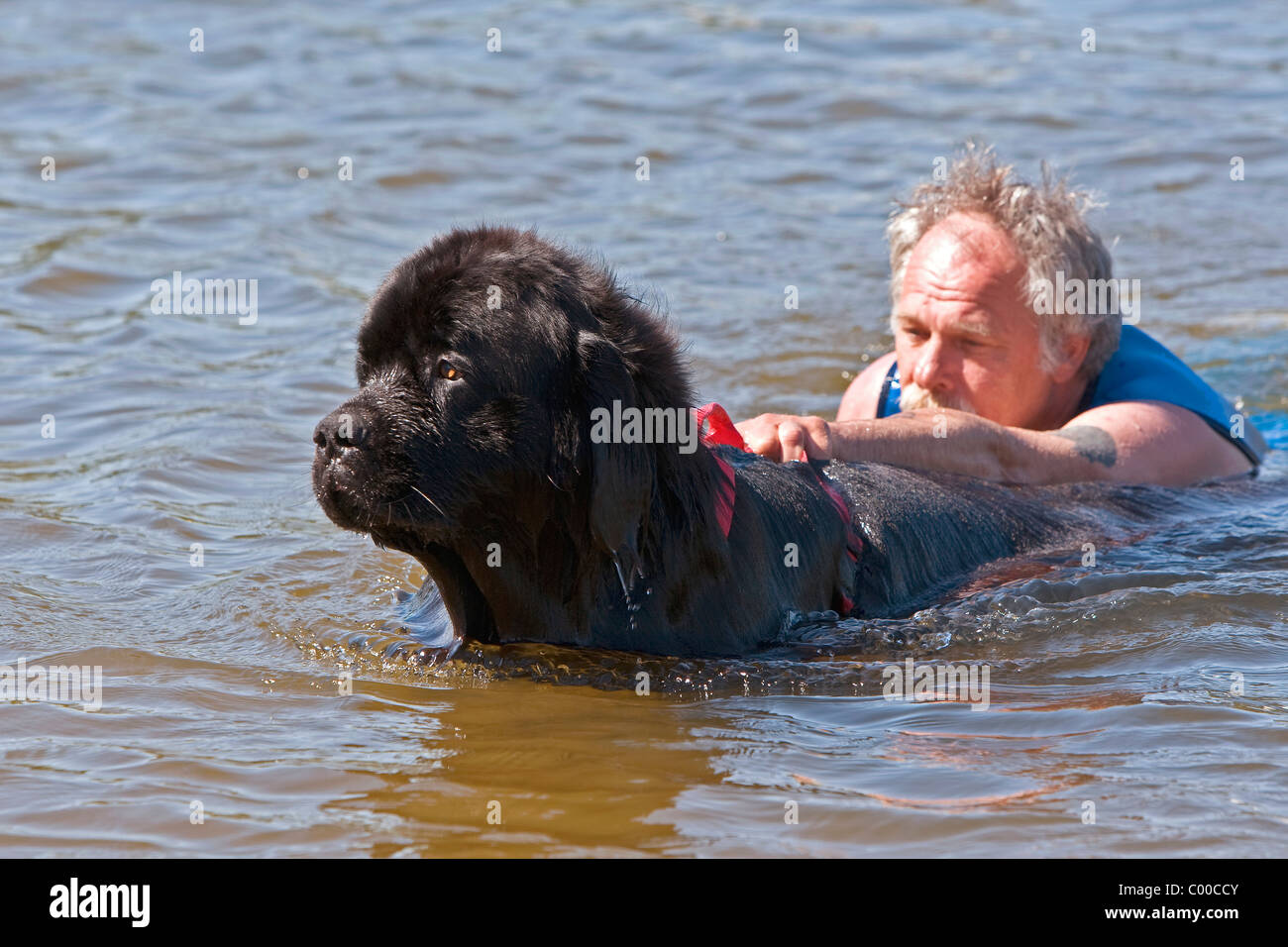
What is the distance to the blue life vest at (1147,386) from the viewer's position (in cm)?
671

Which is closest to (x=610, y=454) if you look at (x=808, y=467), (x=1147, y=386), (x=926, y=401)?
(x=808, y=467)

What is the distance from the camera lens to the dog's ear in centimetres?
423

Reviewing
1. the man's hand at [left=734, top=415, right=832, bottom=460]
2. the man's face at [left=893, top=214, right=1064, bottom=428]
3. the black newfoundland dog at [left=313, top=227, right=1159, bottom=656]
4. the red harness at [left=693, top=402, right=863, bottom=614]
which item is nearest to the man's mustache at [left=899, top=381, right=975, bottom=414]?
the man's face at [left=893, top=214, right=1064, bottom=428]

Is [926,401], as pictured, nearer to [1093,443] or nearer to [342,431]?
[1093,443]

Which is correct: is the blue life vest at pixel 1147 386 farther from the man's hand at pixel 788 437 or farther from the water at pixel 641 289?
the man's hand at pixel 788 437

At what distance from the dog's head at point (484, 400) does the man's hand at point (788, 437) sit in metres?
0.98

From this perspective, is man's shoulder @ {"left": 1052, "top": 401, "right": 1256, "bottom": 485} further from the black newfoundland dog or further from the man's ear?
the black newfoundland dog

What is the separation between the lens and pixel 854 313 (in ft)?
31.9

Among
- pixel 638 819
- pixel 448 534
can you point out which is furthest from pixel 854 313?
pixel 638 819

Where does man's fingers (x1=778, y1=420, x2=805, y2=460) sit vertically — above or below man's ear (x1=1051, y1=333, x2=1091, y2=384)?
below

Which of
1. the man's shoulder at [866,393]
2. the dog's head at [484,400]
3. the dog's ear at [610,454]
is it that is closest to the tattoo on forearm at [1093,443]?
the man's shoulder at [866,393]

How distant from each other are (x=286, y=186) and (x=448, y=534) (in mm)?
7715

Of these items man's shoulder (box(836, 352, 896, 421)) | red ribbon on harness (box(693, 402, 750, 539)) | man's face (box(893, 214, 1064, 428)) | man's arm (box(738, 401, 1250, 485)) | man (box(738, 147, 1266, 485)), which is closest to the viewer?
red ribbon on harness (box(693, 402, 750, 539))

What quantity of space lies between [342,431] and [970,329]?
323cm
